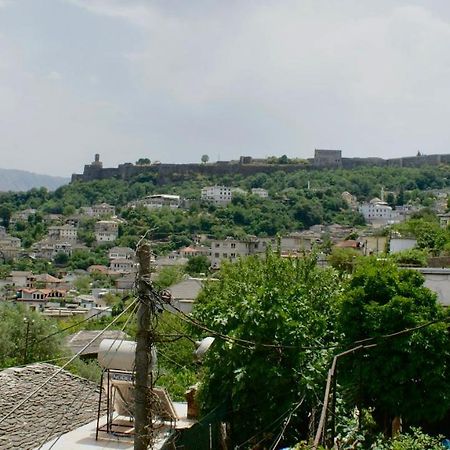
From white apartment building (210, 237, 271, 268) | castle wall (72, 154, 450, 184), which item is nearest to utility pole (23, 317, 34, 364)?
white apartment building (210, 237, 271, 268)

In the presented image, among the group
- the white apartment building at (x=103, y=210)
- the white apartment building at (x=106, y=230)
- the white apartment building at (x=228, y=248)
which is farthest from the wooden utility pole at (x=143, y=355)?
the white apartment building at (x=103, y=210)

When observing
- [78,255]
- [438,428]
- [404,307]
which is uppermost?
[404,307]

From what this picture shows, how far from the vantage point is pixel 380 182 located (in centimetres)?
13438

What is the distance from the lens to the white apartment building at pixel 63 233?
114 meters

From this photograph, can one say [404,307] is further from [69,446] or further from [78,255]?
[78,255]

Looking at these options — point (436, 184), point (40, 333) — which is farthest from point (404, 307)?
point (436, 184)

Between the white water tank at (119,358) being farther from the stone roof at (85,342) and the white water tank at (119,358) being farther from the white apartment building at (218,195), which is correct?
the white apartment building at (218,195)

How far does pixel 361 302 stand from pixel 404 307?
63cm

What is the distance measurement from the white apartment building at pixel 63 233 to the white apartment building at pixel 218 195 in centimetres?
2168

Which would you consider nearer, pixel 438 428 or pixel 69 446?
pixel 69 446

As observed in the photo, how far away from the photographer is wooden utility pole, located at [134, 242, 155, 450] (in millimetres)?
6164

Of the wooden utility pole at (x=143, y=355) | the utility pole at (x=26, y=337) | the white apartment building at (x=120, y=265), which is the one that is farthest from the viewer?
the white apartment building at (x=120, y=265)

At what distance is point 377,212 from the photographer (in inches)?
4441

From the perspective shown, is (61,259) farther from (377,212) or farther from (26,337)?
(26,337)
